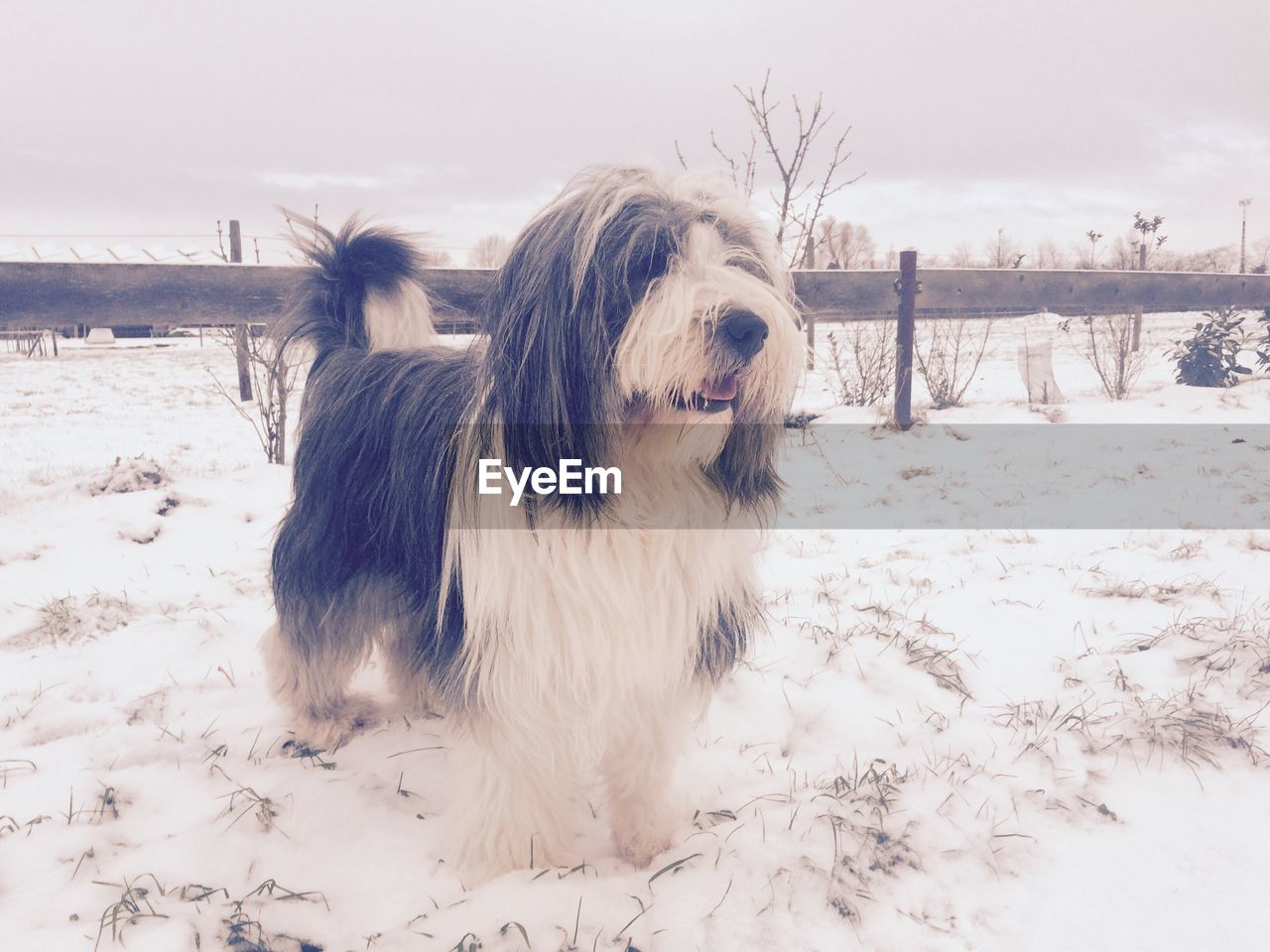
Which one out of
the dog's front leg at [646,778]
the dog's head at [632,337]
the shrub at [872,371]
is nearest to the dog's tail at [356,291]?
the dog's head at [632,337]

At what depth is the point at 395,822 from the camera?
2.12 m

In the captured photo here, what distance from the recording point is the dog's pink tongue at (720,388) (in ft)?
5.38

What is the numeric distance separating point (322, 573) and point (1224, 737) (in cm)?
268

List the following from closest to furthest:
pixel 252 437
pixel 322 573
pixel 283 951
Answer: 1. pixel 283 951
2. pixel 322 573
3. pixel 252 437

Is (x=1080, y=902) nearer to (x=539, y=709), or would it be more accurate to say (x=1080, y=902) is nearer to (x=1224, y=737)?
(x=1224, y=737)

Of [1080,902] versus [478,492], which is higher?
[478,492]

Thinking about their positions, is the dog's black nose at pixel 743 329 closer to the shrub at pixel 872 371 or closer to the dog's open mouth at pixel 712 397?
the dog's open mouth at pixel 712 397

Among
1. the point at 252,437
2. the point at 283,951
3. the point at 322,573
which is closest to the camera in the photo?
the point at 283,951

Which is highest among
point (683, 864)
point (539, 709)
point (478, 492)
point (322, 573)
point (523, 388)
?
point (523, 388)

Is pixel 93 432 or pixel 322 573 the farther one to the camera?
pixel 93 432

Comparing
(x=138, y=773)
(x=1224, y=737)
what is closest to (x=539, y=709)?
(x=138, y=773)

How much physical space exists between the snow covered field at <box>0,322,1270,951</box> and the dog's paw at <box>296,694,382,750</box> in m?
0.05

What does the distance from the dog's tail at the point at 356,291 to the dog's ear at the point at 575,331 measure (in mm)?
993

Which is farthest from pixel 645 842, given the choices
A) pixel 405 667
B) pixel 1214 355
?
pixel 1214 355
